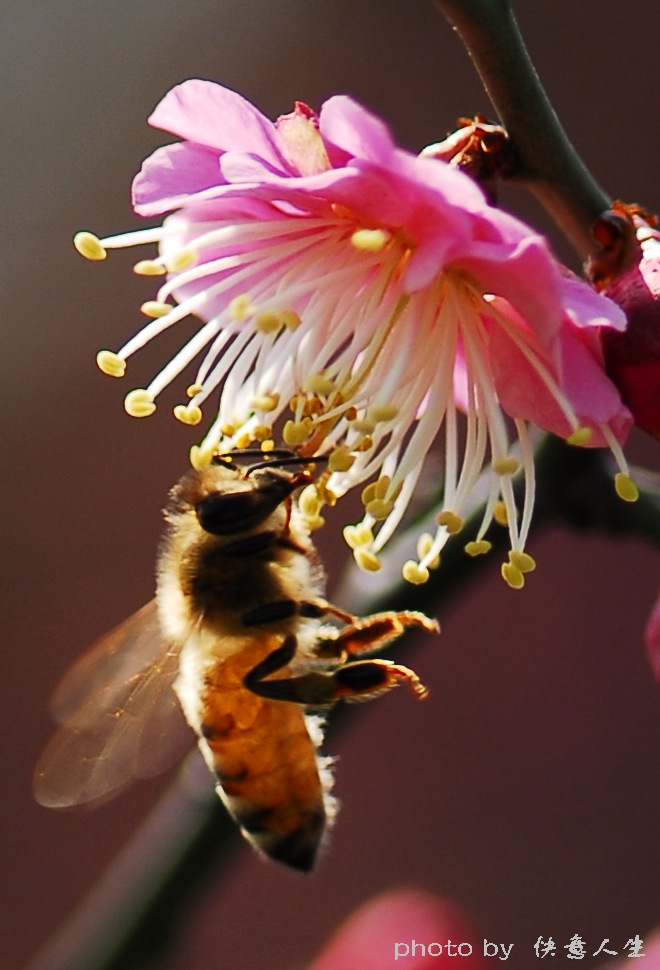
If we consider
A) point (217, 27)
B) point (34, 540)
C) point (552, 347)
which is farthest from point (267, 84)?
point (552, 347)

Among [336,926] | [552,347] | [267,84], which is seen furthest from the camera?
[267,84]

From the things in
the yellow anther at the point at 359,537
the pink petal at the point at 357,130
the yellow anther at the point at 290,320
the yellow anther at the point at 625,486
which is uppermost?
the pink petal at the point at 357,130

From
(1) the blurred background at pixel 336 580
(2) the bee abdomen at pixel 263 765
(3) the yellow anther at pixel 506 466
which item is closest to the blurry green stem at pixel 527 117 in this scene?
(3) the yellow anther at pixel 506 466

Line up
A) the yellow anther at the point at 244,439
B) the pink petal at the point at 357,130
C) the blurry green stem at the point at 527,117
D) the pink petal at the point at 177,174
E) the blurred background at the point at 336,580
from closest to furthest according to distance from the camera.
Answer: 1. the pink petal at the point at 357,130
2. the blurry green stem at the point at 527,117
3. the pink petal at the point at 177,174
4. the yellow anther at the point at 244,439
5. the blurred background at the point at 336,580

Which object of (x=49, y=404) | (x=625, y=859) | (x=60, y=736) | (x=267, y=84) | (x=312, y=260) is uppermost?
(x=312, y=260)

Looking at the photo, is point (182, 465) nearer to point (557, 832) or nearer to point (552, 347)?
point (557, 832)

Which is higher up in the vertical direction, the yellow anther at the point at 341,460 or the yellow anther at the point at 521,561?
the yellow anther at the point at 341,460

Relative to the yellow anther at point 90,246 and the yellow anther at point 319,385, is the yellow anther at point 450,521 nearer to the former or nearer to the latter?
the yellow anther at point 319,385
